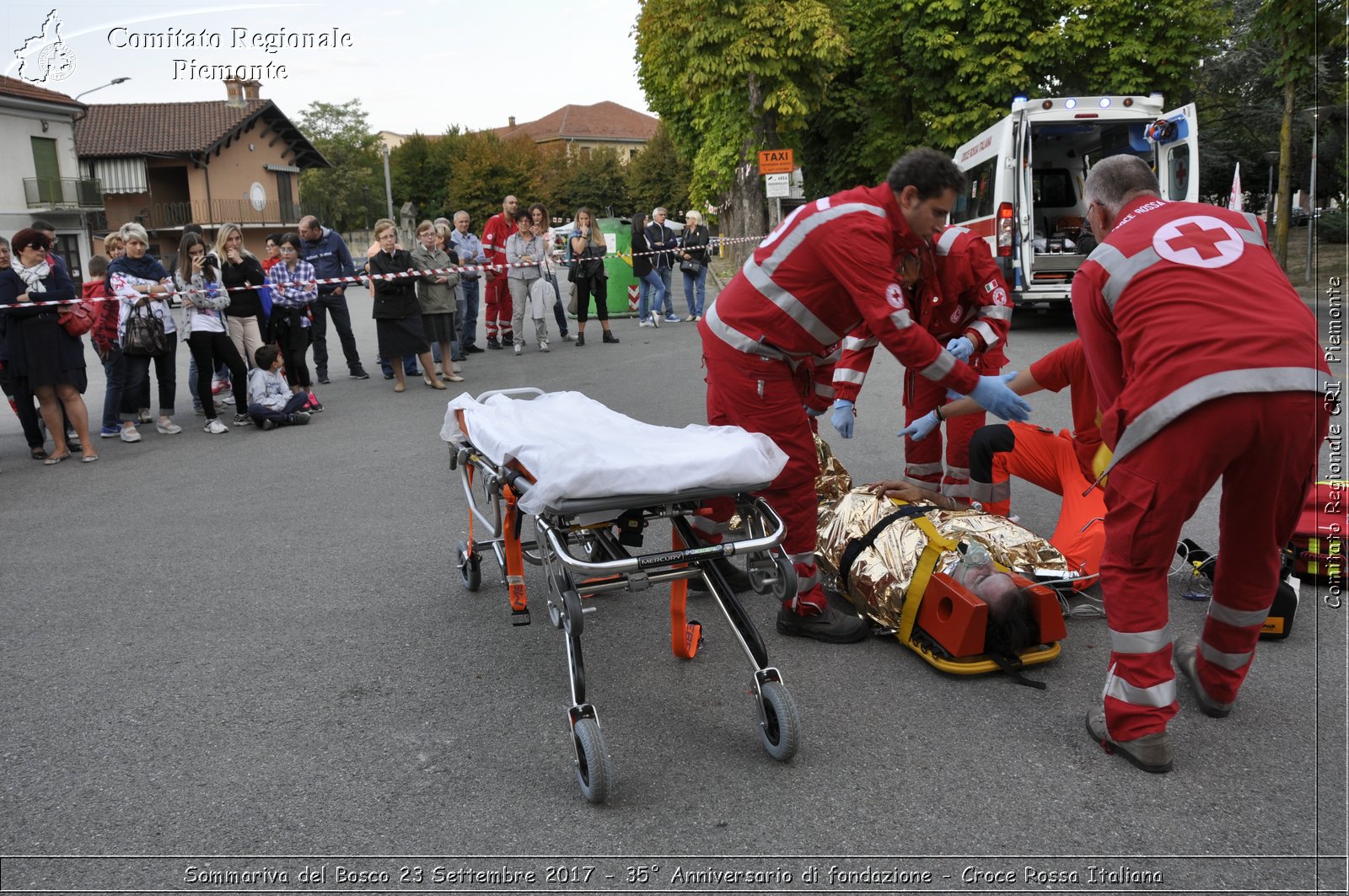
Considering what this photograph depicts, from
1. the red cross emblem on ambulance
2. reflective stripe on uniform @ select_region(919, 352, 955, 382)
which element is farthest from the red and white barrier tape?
the red cross emblem on ambulance

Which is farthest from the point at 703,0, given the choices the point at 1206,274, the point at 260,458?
the point at 1206,274

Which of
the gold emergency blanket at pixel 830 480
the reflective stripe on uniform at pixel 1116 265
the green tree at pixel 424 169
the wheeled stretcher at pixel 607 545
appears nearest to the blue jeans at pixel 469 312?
the gold emergency blanket at pixel 830 480

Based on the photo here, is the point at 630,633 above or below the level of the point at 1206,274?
below

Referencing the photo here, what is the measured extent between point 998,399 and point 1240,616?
1.10m

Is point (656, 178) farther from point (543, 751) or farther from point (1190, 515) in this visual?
point (1190, 515)

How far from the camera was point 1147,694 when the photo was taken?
3.15 metres

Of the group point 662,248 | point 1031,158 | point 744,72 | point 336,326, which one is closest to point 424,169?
point 744,72

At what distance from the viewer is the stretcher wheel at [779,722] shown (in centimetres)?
324

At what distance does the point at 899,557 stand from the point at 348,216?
82.6m

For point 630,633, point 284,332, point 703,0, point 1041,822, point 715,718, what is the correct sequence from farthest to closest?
point 703,0
point 284,332
point 630,633
point 715,718
point 1041,822

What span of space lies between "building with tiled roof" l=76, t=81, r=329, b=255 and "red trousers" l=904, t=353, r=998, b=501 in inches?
2074

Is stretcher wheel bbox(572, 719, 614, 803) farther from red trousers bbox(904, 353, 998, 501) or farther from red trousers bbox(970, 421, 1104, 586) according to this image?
red trousers bbox(904, 353, 998, 501)

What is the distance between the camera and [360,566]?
18.4ft

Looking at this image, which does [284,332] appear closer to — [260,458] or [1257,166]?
[260,458]
